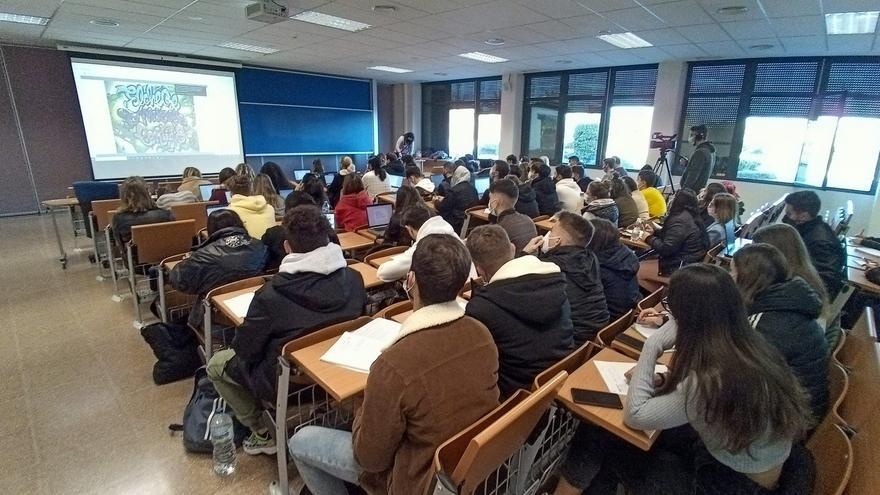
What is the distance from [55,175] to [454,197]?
25.3ft

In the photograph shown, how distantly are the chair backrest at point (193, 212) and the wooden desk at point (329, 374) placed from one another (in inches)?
121

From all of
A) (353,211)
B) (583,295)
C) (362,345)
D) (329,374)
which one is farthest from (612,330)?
(353,211)

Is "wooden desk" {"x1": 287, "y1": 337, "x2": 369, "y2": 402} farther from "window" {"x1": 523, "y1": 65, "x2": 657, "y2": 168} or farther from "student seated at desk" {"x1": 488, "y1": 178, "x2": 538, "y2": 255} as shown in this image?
"window" {"x1": 523, "y1": 65, "x2": 657, "y2": 168}

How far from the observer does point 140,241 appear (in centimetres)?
319

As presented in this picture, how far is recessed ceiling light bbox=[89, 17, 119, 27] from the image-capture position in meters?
5.36

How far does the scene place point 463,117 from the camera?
11.6 m

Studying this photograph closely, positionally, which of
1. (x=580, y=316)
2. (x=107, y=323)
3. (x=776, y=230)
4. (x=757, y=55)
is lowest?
(x=107, y=323)

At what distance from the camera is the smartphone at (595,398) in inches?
59.4

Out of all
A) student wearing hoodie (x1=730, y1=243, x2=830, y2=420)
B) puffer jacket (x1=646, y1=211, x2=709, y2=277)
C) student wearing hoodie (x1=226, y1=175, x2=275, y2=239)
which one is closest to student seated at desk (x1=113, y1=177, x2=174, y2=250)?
student wearing hoodie (x1=226, y1=175, x2=275, y2=239)

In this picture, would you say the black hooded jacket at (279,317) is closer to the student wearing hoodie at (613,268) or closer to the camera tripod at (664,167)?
the student wearing hoodie at (613,268)

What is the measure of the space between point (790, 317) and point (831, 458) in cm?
49

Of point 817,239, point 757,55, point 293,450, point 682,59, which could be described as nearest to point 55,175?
point 293,450

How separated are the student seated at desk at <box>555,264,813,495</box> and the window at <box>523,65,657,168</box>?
7.93 meters

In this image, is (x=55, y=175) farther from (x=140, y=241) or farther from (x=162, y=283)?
(x=162, y=283)
